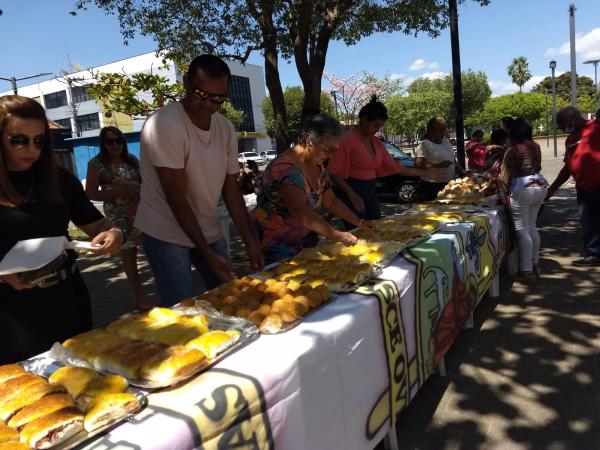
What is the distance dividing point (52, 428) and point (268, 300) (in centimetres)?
98

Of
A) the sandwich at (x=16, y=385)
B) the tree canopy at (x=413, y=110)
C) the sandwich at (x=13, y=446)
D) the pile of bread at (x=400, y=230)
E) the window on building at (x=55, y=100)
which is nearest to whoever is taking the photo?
the sandwich at (x=13, y=446)

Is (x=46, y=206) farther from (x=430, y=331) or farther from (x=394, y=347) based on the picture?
(x=430, y=331)

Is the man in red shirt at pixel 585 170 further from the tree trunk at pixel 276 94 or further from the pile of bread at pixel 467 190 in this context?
the tree trunk at pixel 276 94

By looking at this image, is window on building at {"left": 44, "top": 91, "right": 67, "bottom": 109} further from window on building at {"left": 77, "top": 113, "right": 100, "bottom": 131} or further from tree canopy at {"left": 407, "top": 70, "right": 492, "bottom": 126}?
tree canopy at {"left": 407, "top": 70, "right": 492, "bottom": 126}

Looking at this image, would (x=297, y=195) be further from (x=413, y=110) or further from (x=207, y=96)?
(x=413, y=110)

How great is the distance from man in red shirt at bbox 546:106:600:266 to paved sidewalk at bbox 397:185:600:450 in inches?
31.9

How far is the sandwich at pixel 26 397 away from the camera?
3.78 ft

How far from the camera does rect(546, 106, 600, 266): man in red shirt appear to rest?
4695mm

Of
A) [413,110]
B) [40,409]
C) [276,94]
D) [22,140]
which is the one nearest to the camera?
[40,409]

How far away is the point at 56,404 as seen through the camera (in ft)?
3.73

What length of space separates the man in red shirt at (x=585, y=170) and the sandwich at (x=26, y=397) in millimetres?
5039

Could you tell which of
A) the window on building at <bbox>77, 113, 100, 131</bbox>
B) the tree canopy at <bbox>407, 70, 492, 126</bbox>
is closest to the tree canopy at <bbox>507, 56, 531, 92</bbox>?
the tree canopy at <bbox>407, 70, 492, 126</bbox>

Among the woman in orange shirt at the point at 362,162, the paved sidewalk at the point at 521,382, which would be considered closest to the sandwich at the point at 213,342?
the paved sidewalk at the point at 521,382

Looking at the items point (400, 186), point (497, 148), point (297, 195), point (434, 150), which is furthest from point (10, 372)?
point (400, 186)
